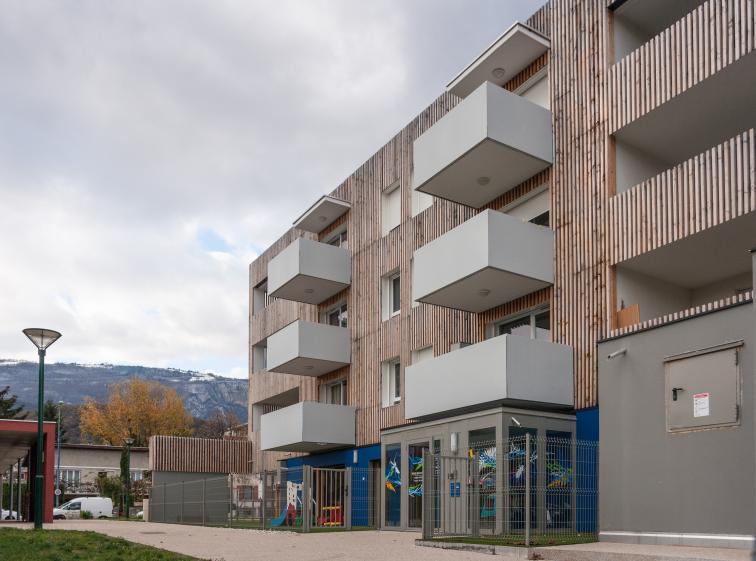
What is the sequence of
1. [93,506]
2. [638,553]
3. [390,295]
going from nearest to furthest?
[638,553], [390,295], [93,506]

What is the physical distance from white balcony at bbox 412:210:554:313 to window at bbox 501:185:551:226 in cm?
109

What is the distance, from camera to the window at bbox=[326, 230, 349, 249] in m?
31.9

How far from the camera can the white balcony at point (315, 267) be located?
30.4m

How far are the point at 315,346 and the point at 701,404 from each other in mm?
16933

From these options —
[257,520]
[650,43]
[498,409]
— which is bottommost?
[257,520]

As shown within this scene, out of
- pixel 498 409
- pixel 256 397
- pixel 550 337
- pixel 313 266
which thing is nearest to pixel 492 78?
pixel 550 337

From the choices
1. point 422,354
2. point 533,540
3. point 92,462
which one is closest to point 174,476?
point 422,354

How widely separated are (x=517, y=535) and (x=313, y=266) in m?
16.0

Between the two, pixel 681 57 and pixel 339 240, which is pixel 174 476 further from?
pixel 681 57

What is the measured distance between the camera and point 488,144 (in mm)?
20172

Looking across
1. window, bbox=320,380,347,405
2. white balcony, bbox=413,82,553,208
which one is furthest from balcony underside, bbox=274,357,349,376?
white balcony, bbox=413,82,553,208

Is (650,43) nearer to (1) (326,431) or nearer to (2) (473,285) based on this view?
A: (2) (473,285)

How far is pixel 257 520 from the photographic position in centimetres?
2761

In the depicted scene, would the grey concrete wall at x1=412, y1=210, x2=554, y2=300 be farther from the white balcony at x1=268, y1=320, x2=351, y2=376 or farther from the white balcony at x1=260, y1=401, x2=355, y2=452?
the white balcony at x1=268, y1=320, x2=351, y2=376
